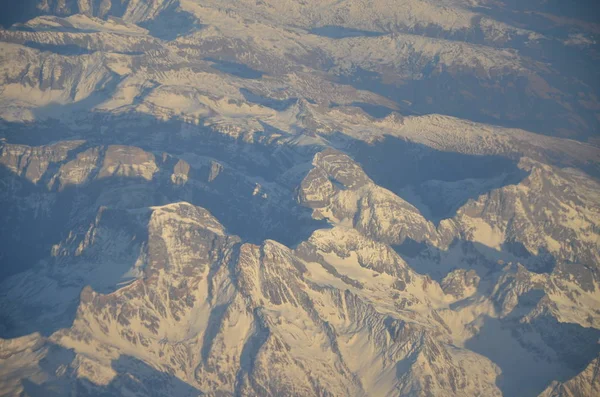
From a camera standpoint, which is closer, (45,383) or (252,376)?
(45,383)

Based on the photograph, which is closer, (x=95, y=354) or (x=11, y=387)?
(x=11, y=387)

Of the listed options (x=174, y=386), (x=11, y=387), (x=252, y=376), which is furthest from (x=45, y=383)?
(x=252, y=376)

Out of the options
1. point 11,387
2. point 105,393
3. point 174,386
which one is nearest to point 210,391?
point 174,386

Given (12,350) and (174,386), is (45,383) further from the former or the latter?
(174,386)

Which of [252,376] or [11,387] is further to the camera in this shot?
[252,376]

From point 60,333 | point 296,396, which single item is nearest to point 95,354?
point 60,333

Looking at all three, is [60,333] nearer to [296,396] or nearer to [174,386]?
[174,386]

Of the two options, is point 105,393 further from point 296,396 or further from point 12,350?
point 296,396
